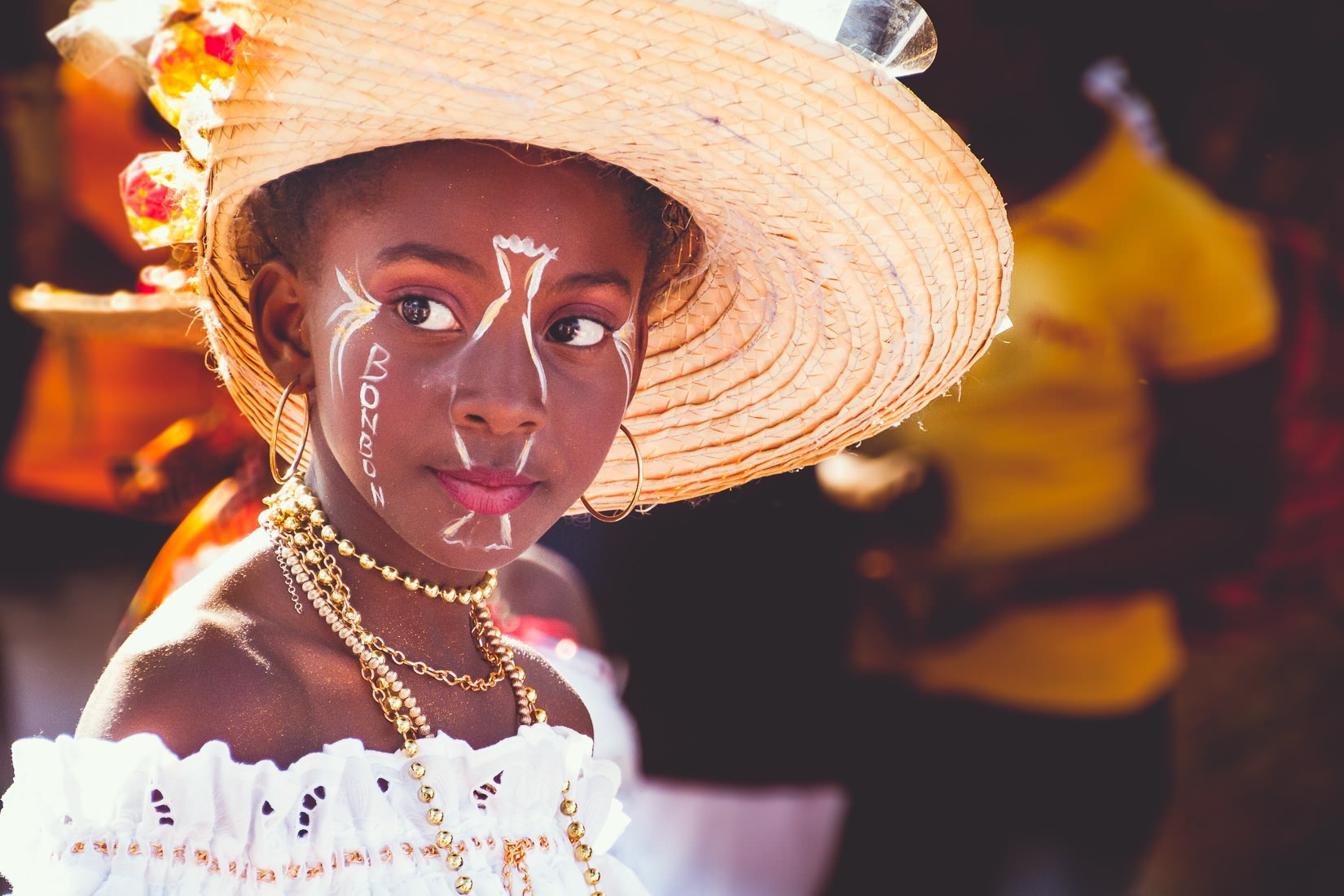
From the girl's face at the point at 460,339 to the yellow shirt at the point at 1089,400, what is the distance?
1619 millimetres

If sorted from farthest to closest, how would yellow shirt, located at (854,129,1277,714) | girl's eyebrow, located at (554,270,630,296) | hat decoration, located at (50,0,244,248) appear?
yellow shirt, located at (854,129,1277,714) → girl's eyebrow, located at (554,270,630,296) → hat decoration, located at (50,0,244,248)

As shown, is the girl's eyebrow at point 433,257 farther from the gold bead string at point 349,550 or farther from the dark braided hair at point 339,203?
the gold bead string at point 349,550

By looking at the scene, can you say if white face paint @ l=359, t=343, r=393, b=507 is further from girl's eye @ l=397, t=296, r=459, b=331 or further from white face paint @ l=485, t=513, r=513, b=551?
white face paint @ l=485, t=513, r=513, b=551

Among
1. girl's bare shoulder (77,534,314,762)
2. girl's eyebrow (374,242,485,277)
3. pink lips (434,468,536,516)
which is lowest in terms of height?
girl's bare shoulder (77,534,314,762)

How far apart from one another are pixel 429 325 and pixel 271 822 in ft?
1.72

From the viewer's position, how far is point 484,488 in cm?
156

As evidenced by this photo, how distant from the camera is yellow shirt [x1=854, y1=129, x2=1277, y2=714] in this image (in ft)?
10.3

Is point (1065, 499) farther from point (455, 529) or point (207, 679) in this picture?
point (207, 679)

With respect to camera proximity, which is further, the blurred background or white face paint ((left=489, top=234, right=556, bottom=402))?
the blurred background

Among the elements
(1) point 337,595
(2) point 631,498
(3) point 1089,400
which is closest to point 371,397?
(1) point 337,595

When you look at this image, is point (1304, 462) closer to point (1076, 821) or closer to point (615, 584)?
point (1076, 821)

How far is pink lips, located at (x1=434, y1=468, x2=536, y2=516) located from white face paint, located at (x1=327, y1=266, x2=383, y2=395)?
15 cm

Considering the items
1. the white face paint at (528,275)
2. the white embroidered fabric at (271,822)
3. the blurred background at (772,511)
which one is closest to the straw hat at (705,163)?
the white face paint at (528,275)

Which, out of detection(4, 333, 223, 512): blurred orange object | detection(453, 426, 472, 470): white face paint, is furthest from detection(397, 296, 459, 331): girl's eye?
detection(4, 333, 223, 512): blurred orange object
